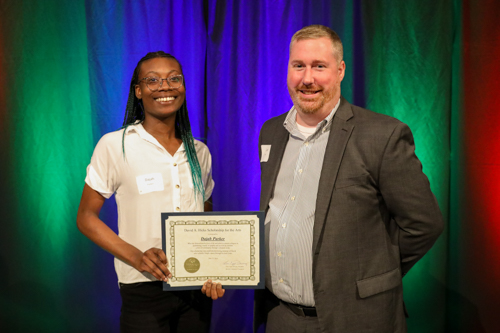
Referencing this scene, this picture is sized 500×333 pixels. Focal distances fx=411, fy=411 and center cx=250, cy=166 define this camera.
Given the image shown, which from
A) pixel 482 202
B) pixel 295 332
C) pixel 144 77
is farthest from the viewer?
pixel 482 202

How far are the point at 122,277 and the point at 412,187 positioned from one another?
1.35 meters

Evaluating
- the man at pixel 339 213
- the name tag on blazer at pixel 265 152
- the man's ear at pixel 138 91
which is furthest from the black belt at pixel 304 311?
the man's ear at pixel 138 91

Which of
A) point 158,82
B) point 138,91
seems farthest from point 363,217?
point 138,91

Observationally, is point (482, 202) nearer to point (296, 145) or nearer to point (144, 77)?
point (296, 145)

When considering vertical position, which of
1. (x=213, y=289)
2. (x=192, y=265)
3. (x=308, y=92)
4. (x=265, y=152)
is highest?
(x=308, y=92)

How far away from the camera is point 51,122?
9.89 ft

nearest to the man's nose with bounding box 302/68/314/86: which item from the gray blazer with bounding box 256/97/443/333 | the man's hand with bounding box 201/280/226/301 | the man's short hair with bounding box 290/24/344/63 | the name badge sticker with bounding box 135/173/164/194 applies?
the man's short hair with bounding box 290/24/344/63

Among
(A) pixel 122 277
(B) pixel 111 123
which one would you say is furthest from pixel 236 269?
(B) pixel 111 123

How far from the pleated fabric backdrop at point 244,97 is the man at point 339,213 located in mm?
1123

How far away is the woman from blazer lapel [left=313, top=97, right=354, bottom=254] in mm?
659

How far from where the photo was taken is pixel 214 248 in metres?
1.77

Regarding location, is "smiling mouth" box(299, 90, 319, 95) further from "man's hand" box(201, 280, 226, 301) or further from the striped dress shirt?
"man's hand" box(201, 280, 226, 301)

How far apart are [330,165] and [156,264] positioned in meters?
0.85

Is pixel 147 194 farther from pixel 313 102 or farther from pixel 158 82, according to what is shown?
pixel 313 102
